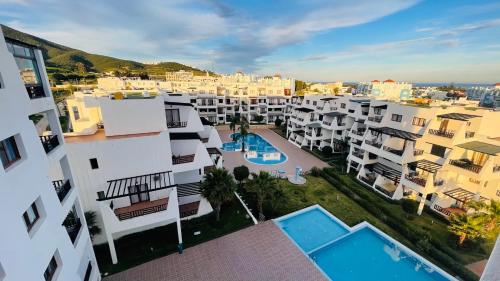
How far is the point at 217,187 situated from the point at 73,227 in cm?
941

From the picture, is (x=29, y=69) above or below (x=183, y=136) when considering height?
above

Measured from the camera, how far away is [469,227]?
1642cm

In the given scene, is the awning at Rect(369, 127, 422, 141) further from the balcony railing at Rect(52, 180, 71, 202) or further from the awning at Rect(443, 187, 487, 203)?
the balcony railing at Rect(52, 180, 71, 202)

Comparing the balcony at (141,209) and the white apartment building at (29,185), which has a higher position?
the white apartment building at (29,185)

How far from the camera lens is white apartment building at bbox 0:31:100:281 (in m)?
6.56

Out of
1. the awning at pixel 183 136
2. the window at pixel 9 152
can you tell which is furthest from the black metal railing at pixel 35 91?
the awning at pixel 183 136

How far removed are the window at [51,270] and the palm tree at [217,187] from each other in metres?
10.3

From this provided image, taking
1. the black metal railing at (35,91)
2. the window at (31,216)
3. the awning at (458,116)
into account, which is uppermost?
the black metal railing at (35,91)

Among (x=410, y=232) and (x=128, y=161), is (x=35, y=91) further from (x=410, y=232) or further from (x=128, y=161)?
(x=410, y=232)

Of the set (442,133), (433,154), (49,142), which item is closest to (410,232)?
(433,154)

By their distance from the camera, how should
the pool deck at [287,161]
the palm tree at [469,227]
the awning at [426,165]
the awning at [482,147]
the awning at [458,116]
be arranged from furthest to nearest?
1. the pool deck at [287,161]
2. the awning at [426,165]
3. the awning at [458,116]
4. the awning at [482,147]
5. the palm tree at [469,227]

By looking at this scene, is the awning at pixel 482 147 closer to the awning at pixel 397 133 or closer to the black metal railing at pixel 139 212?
the awning at pixel 397 133

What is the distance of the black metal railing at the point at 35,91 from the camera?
915 cm

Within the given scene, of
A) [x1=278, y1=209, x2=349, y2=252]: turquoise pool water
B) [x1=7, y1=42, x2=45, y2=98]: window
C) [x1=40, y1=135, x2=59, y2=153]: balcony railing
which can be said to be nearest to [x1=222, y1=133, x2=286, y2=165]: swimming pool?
[x1=278, y1=209, x2=349, y2=252]: turquoise pool water
